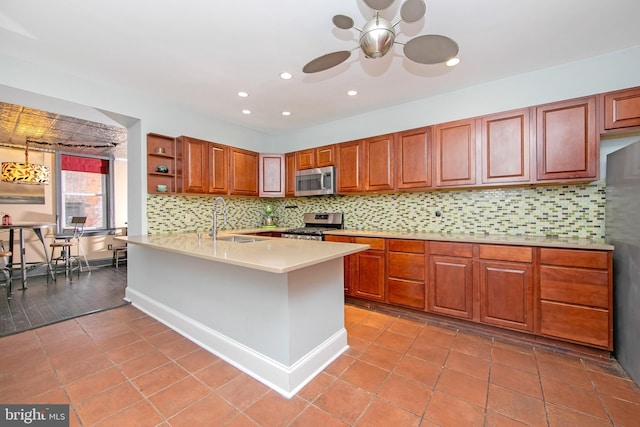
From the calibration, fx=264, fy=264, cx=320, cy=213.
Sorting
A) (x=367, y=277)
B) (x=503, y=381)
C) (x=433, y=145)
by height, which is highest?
(x=433, y=145)

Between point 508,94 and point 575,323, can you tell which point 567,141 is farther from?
point 575,323

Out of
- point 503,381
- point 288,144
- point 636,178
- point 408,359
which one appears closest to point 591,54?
point 636,178

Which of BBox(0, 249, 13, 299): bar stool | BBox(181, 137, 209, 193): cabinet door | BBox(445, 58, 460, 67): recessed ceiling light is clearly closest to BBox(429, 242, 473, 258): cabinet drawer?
BBox(445, 58, 460, 67): recessed ceiling light

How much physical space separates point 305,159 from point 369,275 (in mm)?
2078

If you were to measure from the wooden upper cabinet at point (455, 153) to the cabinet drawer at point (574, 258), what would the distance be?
3.06 ft

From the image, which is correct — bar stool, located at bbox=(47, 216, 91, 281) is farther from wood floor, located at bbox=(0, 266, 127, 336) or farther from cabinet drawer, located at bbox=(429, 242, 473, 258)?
cabinet drawer, located at bbox=(429, 242, 473, 258)

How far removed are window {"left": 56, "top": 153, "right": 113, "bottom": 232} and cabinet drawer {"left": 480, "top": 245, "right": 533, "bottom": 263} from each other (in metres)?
7.15

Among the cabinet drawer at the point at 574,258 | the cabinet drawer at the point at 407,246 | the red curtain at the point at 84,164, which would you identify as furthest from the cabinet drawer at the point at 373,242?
the red curtain at the point at 84,164

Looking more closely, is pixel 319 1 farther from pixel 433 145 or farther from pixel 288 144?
pixel 288 144

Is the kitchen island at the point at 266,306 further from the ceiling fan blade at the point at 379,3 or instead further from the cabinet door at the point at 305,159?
the cabinet door at the point at 305,159

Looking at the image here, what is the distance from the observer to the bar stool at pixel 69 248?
477cm

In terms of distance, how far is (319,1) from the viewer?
1779 mm

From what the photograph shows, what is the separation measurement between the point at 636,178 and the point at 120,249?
25.1 feet

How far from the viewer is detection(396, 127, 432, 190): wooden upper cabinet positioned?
3.07 meters
